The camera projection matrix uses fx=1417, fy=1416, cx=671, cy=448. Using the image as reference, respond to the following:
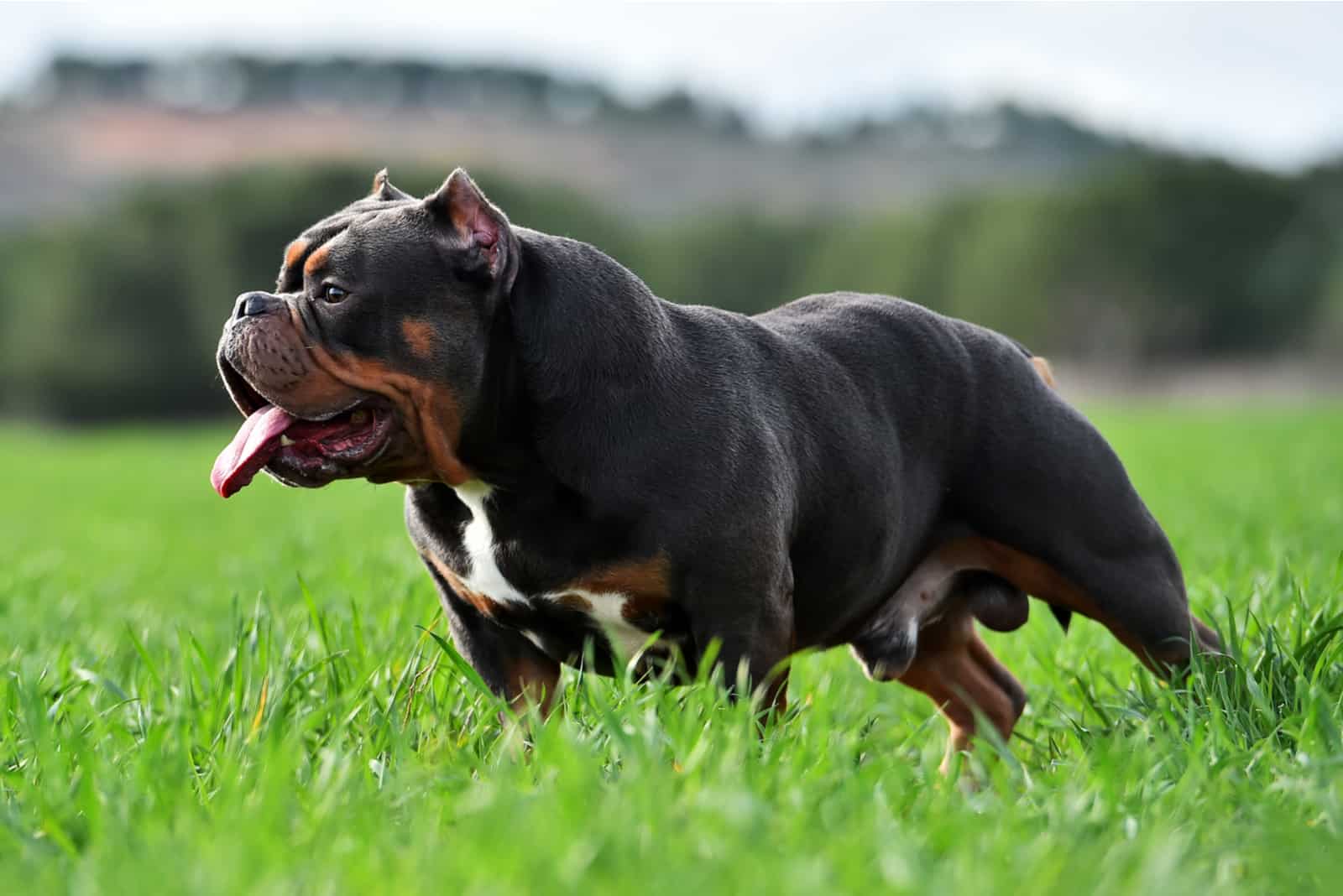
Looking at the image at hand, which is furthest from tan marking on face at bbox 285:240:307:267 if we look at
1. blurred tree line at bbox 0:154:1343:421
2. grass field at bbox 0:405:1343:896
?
blurred tree line at bbox 0:154:1343:421

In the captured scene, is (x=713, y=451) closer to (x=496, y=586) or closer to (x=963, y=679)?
(x=496, y=586)

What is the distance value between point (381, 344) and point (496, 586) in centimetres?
68

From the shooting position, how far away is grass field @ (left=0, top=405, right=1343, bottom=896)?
7.13 ft

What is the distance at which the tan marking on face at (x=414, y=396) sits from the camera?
3424mm

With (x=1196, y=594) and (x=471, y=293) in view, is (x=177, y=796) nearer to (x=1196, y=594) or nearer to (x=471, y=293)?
(x=471, y=293)

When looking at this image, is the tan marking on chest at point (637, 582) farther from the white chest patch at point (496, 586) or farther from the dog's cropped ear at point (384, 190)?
the dog's cropped ear at point (384, 190)

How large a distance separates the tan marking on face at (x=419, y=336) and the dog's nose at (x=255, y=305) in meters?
0.34

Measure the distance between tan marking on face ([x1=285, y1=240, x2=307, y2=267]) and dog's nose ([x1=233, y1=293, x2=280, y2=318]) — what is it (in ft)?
0.47

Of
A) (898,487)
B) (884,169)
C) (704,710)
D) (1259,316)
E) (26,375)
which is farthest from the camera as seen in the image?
(884,169)

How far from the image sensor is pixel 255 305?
11.5ft

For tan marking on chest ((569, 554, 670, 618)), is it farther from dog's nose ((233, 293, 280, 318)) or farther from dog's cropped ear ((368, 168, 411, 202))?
dog's cropped ear ((368, 168, 411, 202))

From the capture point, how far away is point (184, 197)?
3878 cm

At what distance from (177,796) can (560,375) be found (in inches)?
52.9

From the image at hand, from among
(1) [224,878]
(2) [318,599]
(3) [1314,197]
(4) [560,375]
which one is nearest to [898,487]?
(4) [560,375]
